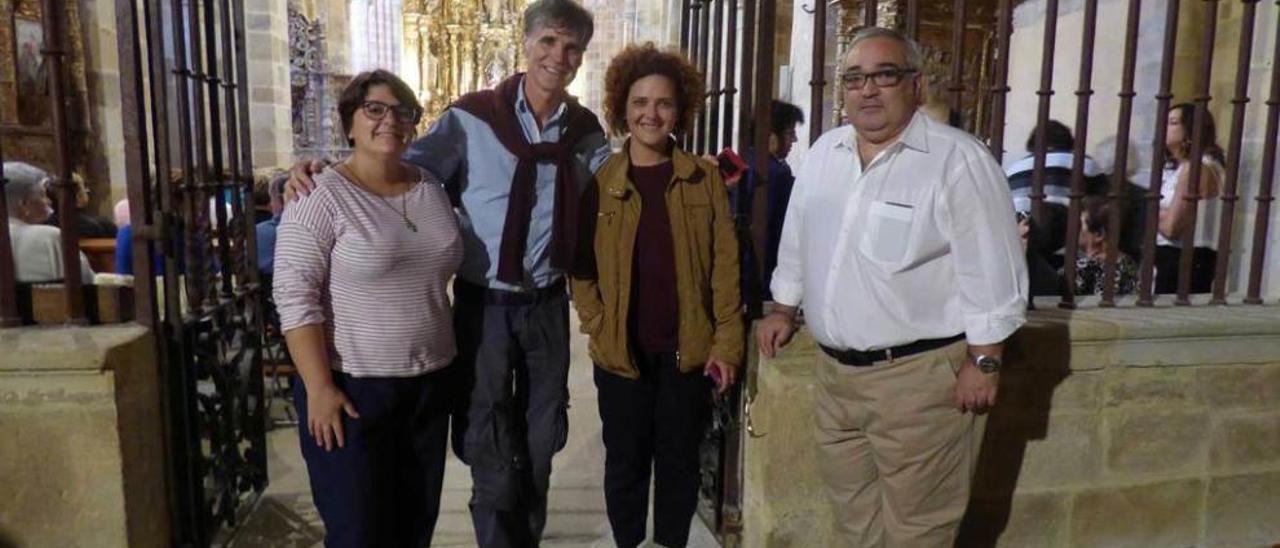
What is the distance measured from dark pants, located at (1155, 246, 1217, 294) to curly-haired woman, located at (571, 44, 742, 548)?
6.70ft

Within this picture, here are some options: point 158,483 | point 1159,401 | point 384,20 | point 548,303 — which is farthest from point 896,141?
point 384,20

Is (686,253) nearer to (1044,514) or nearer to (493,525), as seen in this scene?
(493,525)

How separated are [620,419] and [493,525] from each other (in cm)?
46

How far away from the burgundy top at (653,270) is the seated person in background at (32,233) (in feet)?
4.97

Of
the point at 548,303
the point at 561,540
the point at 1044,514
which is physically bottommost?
the point at 561,540

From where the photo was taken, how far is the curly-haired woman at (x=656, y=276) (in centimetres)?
209

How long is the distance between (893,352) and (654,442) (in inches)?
28.9

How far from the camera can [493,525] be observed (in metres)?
2.26

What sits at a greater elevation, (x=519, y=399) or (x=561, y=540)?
(x=519, y=399)

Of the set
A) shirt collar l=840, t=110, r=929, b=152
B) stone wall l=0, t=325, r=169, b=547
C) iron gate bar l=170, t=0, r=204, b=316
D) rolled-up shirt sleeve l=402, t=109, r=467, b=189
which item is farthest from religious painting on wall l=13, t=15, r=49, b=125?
shirt collar l=840, t=110, r=929, b=152

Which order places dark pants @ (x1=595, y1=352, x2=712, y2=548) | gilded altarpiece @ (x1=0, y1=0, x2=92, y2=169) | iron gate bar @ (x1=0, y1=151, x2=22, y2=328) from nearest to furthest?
iron gate bar @ (x1=0, y1=151, x2=22, y2=328)
dark pants @ (x1=595, y1=352, x2=712, y2=548)
gilded altarpiece @ (x1=0, y1=0, x2=92, y2=169)

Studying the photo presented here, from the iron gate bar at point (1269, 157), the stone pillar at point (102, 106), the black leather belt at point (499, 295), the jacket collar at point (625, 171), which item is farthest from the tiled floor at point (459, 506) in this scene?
the stone pillar at point (102, 106)

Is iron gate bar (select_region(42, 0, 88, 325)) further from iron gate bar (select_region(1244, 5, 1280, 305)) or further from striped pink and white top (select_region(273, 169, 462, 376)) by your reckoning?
iron gate bar (select_region(1244, 5, 1280, 305))

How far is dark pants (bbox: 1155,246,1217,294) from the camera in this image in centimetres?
318
